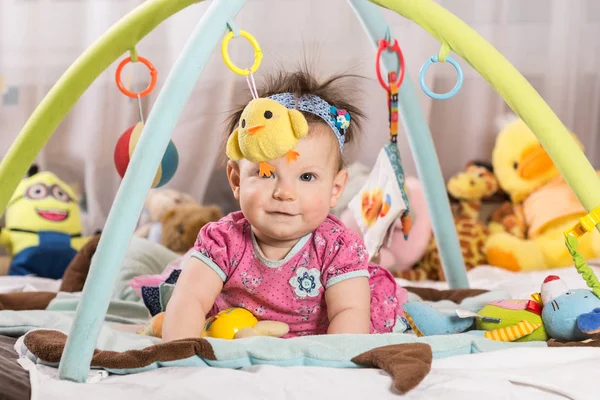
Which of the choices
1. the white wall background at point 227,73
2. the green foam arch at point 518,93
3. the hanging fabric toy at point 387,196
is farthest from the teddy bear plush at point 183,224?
the green foam arch at point 518,93

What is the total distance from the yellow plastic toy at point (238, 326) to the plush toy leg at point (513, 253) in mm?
1078

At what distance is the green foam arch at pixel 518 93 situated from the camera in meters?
1.00

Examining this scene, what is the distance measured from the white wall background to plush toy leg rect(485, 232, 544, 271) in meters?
0.35

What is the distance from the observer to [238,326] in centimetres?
113

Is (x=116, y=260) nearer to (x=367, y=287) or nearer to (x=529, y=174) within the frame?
(x=367, y=287)

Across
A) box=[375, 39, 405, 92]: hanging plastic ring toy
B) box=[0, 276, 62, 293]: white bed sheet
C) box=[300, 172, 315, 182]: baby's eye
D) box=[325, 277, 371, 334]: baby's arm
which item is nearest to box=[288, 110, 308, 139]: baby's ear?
box=[300, 172, 315, 182]: baby's eye

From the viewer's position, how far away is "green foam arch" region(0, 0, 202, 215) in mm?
1178

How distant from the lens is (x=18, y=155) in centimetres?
124

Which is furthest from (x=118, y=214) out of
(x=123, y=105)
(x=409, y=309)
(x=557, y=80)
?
(x=557, y=80)

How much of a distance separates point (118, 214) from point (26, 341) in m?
0.26

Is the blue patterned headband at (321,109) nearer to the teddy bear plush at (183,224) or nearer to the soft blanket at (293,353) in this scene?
the soft blanket at (293,353)

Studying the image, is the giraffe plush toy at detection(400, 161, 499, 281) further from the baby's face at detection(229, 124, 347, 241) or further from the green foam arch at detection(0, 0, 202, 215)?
the green foam arch at detection(0, 0, 202, 215)

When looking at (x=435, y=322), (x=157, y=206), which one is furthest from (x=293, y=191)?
(x=157, y=206)

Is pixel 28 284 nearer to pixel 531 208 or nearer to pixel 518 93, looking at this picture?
pixel 518 93
